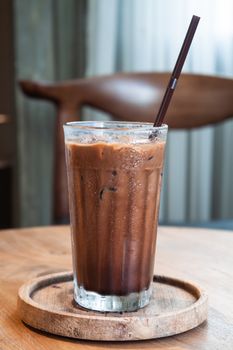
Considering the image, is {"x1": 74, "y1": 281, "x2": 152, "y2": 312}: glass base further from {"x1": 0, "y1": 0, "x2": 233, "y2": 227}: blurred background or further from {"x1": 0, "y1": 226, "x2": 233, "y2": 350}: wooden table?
{"x1": 0, "y1": 0, "x2": 233, "y2": 227}: blurred background

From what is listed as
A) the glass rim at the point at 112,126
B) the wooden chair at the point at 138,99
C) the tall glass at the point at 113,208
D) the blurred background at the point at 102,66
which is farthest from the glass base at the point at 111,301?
the blurred background at the point at 102,66

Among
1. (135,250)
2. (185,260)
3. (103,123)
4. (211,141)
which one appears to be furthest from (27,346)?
(211,141)

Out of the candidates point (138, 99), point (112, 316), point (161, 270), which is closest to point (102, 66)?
point (138, 99)

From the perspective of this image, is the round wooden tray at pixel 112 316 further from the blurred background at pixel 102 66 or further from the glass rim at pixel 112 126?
the blurred background at pixel 102 66

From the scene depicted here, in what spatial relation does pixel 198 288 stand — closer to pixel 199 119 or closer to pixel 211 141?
pixel 199 119

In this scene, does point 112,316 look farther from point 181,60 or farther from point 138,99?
point 138,99

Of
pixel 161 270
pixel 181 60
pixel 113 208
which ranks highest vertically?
pixel 181 60
